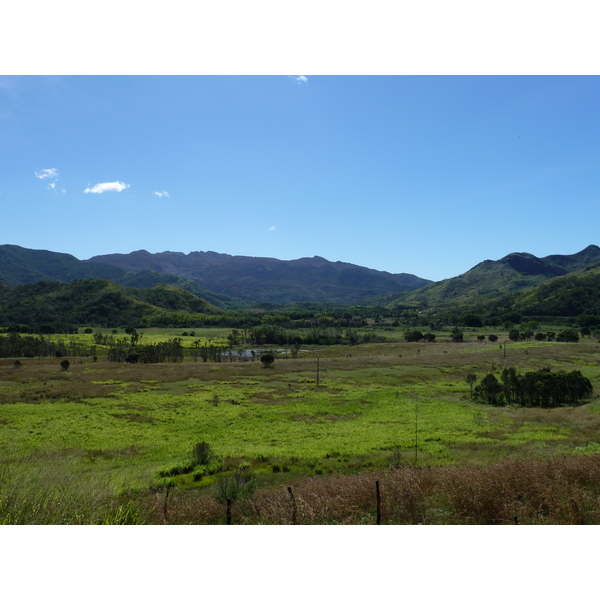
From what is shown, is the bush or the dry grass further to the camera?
the bush

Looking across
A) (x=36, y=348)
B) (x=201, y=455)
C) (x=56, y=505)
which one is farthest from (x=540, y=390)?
(x=36, y=348)

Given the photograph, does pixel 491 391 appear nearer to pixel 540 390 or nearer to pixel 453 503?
pixel 540 390

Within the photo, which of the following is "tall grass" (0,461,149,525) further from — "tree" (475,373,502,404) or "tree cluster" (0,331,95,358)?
"tree cluster" (0,331,95,358)

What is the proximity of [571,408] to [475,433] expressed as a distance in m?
15.4

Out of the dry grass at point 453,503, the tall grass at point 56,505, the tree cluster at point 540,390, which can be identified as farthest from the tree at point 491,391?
the tall grass at point 56,505

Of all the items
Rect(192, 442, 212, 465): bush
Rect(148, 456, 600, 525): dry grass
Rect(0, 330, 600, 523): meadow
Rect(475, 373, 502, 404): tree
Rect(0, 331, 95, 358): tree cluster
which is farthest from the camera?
Rect(0, 331, 95, 358): tree cluster

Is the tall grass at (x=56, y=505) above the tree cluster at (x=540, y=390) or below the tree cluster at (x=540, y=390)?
above

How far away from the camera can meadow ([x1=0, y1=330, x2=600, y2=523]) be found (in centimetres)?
883

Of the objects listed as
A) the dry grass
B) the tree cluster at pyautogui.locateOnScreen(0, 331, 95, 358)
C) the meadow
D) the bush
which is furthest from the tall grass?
the tree cluster at pyautogui.locateOnScreen(0, 331, 95, 358)

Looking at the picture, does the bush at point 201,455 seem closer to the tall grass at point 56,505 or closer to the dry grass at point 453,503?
the dry grass at point 453,503

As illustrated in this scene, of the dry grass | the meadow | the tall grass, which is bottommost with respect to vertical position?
the meadow

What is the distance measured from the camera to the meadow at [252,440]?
8828mm

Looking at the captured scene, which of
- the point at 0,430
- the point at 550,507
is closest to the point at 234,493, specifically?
the point at 550,507

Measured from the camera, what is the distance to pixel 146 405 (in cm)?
4016
